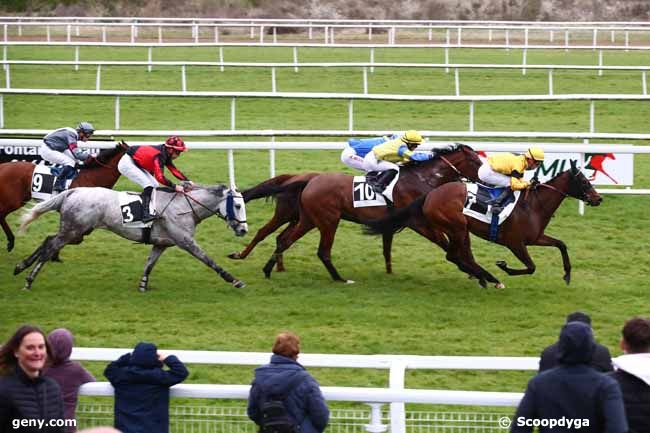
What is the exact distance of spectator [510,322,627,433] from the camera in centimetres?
403

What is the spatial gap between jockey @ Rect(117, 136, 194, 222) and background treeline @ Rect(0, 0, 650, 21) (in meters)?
24.3

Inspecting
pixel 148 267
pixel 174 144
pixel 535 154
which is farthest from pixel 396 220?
pixel 148 267

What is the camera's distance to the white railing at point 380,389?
4598 millimetres

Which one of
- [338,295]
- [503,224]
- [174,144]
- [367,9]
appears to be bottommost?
[338,295]

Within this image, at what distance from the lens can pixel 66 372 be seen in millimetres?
4887

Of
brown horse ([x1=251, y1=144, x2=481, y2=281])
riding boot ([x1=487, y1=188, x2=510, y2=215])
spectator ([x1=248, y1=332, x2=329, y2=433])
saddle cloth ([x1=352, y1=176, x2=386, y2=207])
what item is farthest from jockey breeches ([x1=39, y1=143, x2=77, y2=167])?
spectator ([x1=248, y1=332, x2=329, y2=433])

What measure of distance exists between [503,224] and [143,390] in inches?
198

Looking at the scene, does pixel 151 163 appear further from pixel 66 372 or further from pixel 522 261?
pixel 66 372

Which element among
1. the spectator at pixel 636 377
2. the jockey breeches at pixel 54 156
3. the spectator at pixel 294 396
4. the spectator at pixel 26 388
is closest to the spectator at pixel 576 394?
the spectator at pixel 636 377

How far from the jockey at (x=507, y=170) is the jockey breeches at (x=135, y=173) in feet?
8.71

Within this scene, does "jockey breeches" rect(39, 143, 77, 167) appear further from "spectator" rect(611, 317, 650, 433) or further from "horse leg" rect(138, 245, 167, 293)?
"spectator" rect(611, 317, 650, 433)

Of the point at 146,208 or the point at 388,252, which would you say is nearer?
the point at 146,208

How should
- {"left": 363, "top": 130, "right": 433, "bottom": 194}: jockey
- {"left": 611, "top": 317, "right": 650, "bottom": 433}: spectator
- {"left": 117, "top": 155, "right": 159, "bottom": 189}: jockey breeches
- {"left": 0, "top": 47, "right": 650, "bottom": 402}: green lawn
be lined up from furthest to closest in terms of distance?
{"left": 363, "top": 130, "right": 433, "bottom": 194}: jockey → {"left": 117, "top": 155, "right": 159, "bottom": 189}: jockey breeches → {"left": 0, "top": 47, "right": 650, "bottom": 402}: green lawn → {"left": 611, "top": 317, "right": 650, "bottom": 433}: spectator

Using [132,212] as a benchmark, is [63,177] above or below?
above
